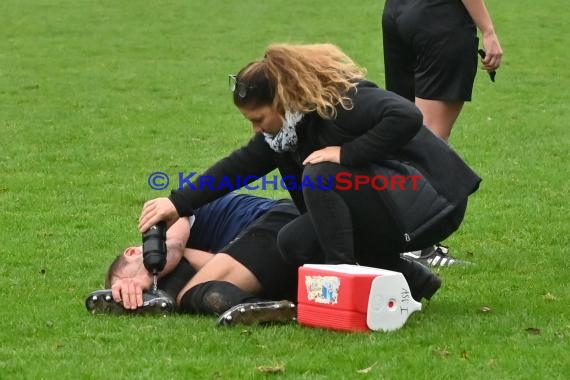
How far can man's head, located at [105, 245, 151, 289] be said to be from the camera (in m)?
6.00

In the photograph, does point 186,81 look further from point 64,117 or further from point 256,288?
point 256,288

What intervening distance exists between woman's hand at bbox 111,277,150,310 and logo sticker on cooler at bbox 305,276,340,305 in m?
0.91

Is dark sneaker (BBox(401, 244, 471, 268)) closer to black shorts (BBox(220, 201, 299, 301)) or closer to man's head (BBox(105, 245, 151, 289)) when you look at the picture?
black shorts (BBox(220, 201, 299, 301))

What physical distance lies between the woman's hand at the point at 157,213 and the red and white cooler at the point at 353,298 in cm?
97

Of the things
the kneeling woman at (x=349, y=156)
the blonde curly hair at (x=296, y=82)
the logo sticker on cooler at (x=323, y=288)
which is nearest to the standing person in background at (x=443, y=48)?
the kneeling woman at (x=349, y=156)

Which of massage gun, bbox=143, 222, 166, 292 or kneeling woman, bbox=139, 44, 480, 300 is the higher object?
kneeling woman, bbox=139, 44, 480, 300

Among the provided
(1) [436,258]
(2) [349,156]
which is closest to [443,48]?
(1) [436,258]

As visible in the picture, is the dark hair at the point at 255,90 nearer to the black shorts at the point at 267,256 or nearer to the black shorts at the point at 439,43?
the black shorts at the point at 267,256

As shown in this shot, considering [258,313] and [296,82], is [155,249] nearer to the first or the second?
[258,313]

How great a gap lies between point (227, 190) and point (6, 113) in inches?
333

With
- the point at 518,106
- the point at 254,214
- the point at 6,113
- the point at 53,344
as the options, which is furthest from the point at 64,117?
the point at 53,344

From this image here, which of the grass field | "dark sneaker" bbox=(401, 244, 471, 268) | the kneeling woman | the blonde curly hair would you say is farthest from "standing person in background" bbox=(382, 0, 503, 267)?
the blonde curly hair

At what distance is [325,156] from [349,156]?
11cm

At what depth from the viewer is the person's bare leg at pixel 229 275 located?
5953 mm
